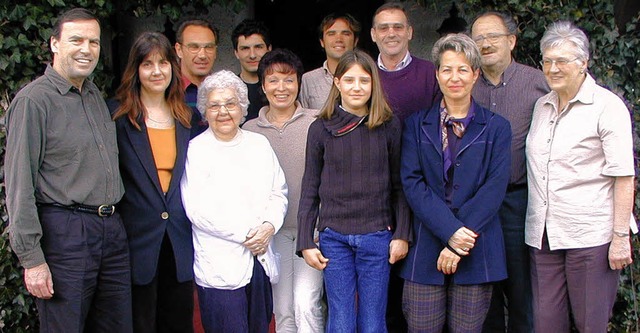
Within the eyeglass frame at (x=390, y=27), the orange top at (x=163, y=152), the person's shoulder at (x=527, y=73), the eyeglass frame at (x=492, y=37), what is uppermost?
the eyeglass frame at (x=390, y=27)

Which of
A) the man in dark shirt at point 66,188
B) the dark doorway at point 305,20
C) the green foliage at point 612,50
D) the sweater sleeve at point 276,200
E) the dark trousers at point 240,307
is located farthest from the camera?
the dark doorway at point 305,20

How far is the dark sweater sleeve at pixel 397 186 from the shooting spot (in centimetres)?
306

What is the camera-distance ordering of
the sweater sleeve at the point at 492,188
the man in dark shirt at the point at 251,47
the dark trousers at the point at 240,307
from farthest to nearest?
the man in dark shirt at the point at 251,47 < the dark trousers at the point at 240,307 < the sweater sleeve at the point at 492,188

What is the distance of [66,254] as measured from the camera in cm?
278

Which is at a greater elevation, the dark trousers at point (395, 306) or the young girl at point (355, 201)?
the young girl at point (355, 201)

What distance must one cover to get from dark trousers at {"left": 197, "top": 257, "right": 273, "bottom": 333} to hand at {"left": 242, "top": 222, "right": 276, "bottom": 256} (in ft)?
0.27

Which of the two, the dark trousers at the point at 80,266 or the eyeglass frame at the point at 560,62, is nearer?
the dark trousers at the point at 80,266

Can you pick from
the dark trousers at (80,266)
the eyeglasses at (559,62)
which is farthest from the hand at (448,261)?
the dark trousers at (80,266)

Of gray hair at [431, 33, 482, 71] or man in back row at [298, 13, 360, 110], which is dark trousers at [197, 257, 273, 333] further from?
gray hair at [431, 33, 482, 71]

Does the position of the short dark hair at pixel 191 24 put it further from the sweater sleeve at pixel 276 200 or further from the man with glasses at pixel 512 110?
the man with glasses at pixel 512 110

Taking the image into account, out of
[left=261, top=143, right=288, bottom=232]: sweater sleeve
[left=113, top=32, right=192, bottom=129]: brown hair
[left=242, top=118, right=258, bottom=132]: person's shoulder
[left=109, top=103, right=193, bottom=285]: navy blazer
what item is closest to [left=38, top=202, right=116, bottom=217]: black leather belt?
[left=109, top=103, right=193, bottom=285]: navy blazer

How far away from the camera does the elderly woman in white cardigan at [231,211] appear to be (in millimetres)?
3018

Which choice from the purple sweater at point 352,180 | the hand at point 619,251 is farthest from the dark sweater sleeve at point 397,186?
the hand at point 619,251

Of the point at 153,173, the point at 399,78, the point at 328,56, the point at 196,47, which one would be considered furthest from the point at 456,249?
the point at 196,47
